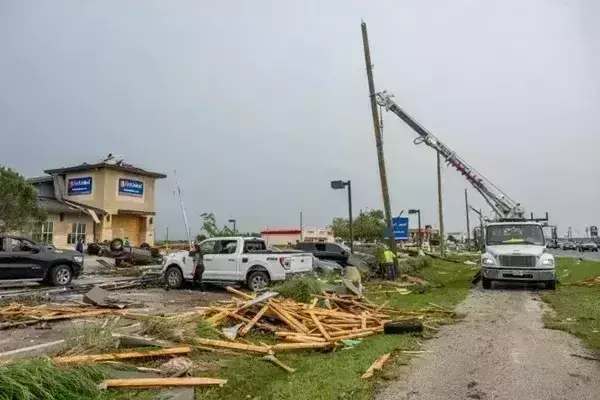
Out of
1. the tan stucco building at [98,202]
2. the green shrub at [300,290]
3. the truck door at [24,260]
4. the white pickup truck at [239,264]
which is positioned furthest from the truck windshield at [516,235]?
the tan stucco building at [98,202]

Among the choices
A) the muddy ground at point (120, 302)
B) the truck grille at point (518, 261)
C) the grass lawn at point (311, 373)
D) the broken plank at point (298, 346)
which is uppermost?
the truck grille at point (518, 261)

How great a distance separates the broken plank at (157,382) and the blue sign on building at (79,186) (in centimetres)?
3632

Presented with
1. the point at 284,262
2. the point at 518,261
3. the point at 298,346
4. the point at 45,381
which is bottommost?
the point at 298,346

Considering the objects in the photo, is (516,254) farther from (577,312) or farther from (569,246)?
(569,246)

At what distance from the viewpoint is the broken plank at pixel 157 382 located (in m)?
5.66

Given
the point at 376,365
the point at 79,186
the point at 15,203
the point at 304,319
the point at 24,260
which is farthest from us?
the point at 79,186

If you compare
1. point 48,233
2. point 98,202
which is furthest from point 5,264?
point 98,202

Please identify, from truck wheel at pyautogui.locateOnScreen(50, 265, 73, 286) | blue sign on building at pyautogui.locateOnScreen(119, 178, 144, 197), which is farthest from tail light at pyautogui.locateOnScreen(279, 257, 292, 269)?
blue sign on building at pyautogui.locateOnScreen(119, 178, 144, 197)

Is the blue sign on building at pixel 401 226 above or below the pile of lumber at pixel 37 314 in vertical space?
above

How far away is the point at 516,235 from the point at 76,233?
96.9ft

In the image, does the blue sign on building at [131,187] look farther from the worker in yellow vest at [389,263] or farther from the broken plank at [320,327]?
the broken plank at [320,327]

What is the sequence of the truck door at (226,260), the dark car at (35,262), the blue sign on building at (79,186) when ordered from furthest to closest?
the blue sign on building at (79,186)
the dark car at (35,262)
the truck door at (226,260)

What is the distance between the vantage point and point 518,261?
1744 centimetres

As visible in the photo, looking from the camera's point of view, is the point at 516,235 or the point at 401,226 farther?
the point at 401,226
